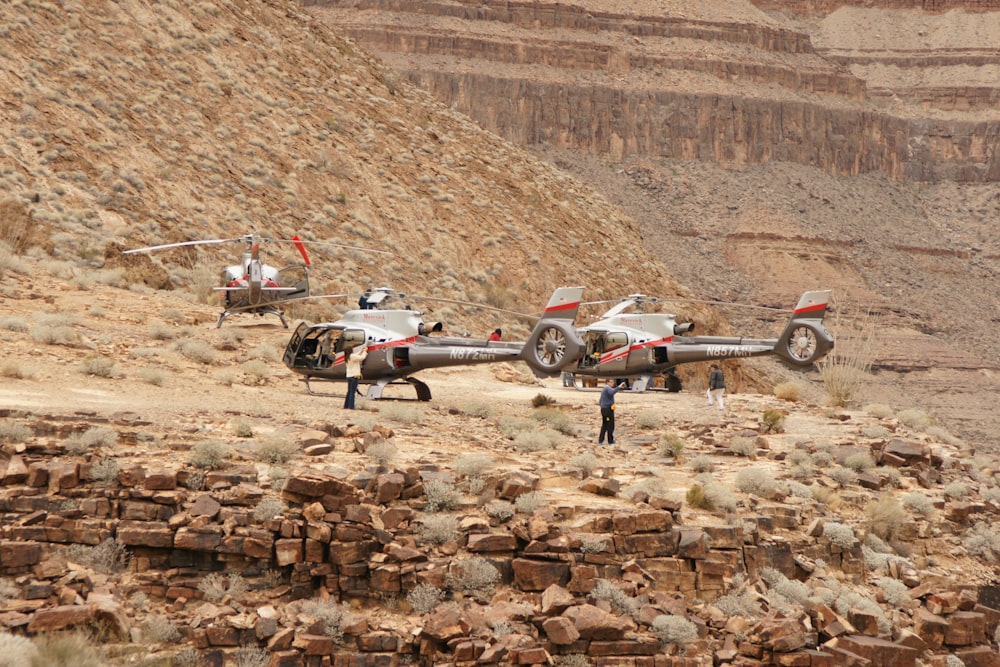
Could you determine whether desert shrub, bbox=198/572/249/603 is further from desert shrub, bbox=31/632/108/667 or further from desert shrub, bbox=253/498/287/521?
desert shrub, bbox=31/632/108/667

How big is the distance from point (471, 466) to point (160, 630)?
18.8 ft

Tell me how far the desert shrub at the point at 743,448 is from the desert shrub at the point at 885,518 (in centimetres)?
285

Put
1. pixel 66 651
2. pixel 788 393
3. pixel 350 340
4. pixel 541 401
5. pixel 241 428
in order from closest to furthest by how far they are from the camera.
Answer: pixel 66 651 → pixel 241 428 → pixel 350 340 → pixel 541 401 → pixel 788 393

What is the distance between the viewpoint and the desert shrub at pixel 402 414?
2595 centimetres

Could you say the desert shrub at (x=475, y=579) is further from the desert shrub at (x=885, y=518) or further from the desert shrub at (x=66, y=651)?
the desert shrub at (x=885, y=518)

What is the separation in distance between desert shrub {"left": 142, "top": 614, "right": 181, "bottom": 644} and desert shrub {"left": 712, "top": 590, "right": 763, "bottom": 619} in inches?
296

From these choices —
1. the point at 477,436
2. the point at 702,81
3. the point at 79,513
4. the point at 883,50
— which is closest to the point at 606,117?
the point at 702,81

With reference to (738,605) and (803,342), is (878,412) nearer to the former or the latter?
(803,342)

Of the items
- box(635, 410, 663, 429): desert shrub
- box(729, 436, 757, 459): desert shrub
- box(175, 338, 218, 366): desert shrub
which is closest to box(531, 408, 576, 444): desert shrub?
box(635, 410, 663, 429): desert shrub

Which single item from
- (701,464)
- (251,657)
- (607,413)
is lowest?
(251,657)

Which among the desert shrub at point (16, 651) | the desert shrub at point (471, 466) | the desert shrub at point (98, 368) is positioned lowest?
the desert shrub at point (16, 651)

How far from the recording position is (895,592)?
73.9 ft

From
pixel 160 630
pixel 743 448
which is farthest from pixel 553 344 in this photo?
pixel 160 630

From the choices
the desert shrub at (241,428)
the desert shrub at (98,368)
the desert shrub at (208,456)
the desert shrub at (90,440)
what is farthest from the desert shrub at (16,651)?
the desert shrub at (98,368)
